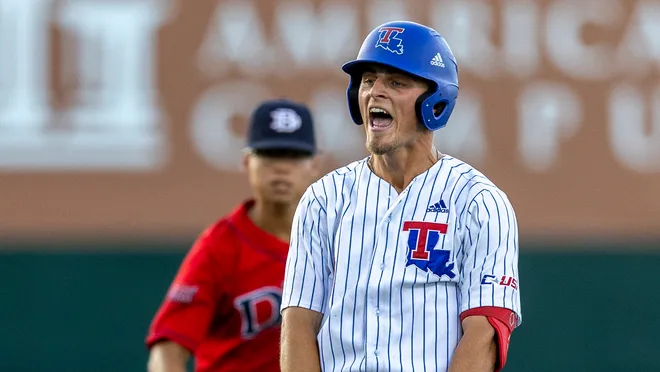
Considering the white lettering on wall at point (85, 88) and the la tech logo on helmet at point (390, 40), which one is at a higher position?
the la tech logo on helmet at point (390, 40)

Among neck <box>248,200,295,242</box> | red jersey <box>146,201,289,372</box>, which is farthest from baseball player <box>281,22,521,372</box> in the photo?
neck <box>248,200,295,242</box>

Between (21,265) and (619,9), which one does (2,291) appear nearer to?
(21,265)

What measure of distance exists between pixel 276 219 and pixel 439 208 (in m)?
1.83

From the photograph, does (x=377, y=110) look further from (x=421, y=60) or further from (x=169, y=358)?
(x=169, y=358)

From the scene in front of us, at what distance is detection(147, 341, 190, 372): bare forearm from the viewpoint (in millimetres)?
5000

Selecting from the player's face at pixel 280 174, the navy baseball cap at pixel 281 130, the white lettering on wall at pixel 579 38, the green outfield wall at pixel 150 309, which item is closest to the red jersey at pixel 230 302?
the player's face at pixel 280 174

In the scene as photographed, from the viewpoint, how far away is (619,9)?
8984mm

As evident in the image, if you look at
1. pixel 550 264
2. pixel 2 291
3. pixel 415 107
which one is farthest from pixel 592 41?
pixel 415 107

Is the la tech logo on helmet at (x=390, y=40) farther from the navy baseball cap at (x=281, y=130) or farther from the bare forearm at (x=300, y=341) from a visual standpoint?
the navy baseball cap at (x=281, y=130)

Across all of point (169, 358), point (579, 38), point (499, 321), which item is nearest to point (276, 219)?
point (169, 358)

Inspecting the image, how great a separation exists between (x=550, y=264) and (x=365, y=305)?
5613 mm

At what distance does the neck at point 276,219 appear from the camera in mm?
5270

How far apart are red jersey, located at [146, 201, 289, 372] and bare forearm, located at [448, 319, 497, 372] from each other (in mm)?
1804

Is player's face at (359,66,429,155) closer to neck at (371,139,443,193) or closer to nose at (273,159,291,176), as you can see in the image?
neck at (371,139,443,193)
